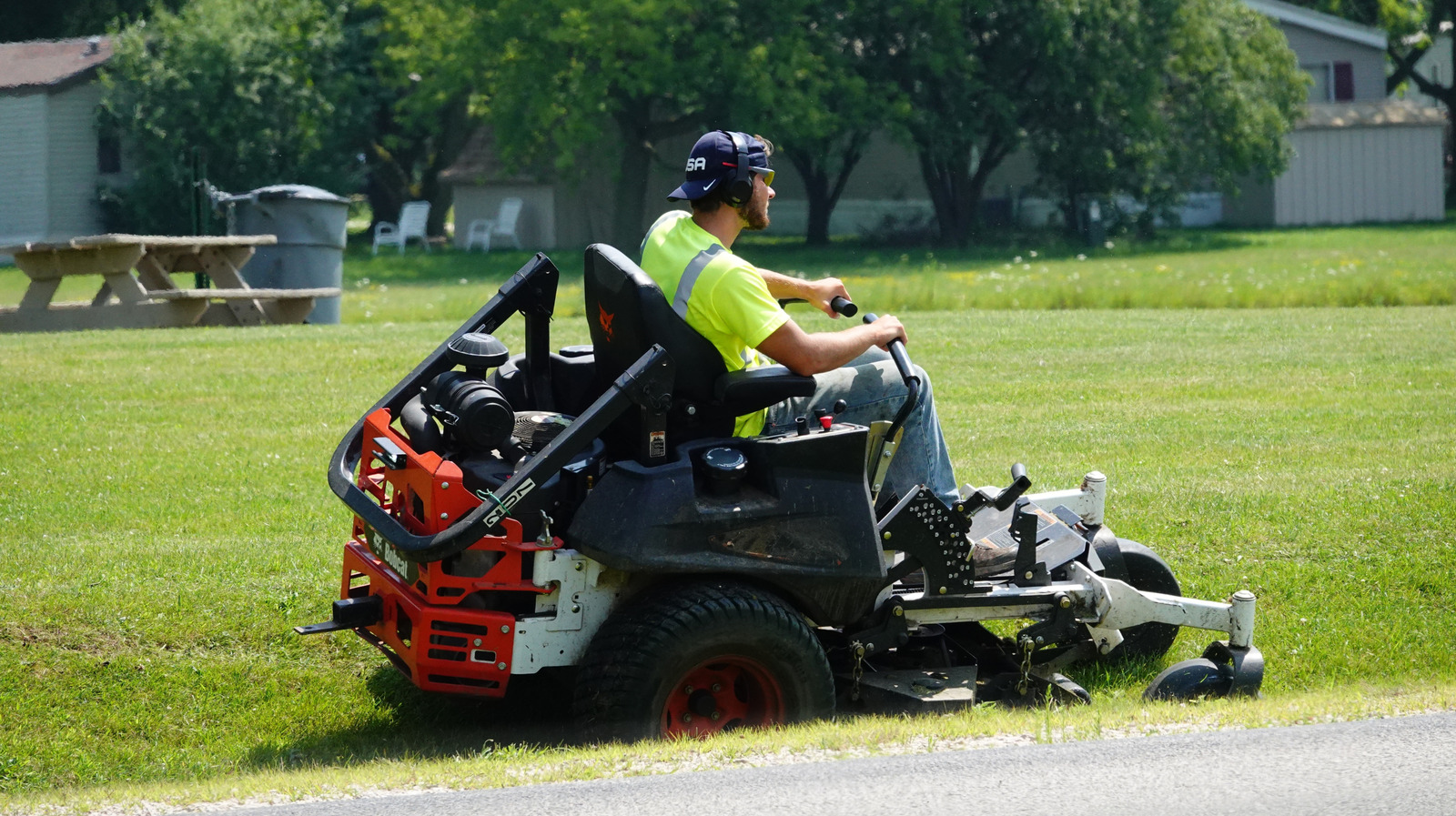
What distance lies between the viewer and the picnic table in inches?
617

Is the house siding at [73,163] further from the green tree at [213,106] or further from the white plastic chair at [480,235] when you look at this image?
the white plastic chair at [480,235]

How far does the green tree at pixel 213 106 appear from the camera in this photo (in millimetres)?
37219

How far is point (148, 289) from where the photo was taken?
57.4 feet

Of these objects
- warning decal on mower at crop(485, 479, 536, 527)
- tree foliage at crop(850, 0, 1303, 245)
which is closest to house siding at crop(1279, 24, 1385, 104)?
tree foliage at crop(850, 0, 1303, 245)

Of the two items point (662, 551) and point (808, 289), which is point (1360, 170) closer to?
point (808, 289)

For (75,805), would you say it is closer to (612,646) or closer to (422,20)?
(612,646)

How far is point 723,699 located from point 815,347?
1104 mm

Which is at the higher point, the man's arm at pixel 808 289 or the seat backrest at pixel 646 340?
the man's arm at pixel 808 289

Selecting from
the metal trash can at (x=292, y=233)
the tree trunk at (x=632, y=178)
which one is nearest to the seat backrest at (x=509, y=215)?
the tree trunk at (x=632, y=178)

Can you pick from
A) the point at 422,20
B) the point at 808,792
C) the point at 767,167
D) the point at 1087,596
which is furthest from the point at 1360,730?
the point at 422,20

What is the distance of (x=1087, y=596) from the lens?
549 cm

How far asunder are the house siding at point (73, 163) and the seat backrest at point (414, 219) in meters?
7.23

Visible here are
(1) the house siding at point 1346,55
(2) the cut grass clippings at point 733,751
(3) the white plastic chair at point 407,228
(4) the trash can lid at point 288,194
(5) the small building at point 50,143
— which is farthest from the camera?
(1) the house siding at point 1346,55

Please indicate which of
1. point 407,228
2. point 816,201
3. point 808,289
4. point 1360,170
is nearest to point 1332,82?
point 1360,170
